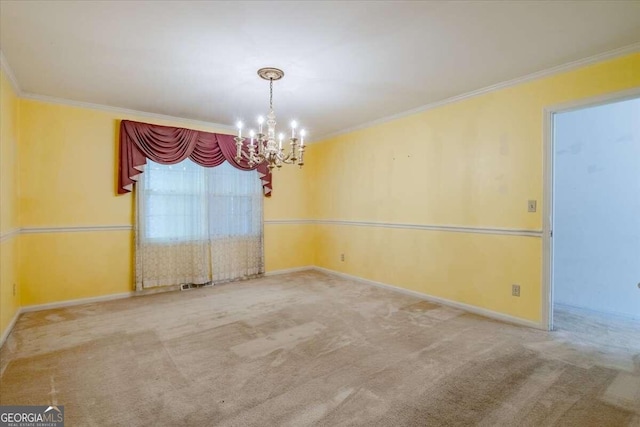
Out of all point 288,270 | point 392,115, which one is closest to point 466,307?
point 392,115

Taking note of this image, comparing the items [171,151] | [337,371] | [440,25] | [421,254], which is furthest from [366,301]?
[171,151]

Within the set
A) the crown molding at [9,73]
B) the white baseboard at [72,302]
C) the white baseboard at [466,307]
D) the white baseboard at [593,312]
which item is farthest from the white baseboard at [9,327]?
the white baseboard at [593,312]

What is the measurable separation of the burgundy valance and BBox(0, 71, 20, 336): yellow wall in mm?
986

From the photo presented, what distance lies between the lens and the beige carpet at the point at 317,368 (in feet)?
5.80

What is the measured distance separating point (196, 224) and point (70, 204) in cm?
146

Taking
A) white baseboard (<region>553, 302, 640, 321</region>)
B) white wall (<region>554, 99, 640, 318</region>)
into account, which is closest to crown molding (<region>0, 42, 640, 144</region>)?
white wall (<region>554, 99, 640, 318</region>)

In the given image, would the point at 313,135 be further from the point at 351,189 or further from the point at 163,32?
the point at 163,32

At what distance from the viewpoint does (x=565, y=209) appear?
381 centimetres

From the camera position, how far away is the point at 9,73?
2.87m

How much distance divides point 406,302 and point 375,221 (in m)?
1.30

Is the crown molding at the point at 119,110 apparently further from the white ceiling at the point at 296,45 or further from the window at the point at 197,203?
the window at the point at 197,203

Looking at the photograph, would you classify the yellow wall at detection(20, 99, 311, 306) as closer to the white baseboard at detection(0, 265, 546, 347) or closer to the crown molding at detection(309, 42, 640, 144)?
the white baseboard at detection(0, 265, 546, 347)

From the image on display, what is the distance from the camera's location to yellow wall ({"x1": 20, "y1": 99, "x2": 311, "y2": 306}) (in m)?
3.51

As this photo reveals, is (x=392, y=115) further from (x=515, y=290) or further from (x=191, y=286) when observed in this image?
(x=191, y=286)
